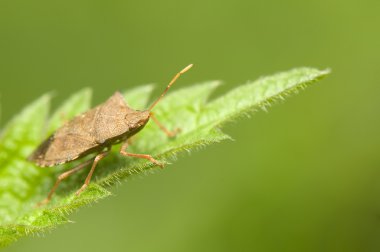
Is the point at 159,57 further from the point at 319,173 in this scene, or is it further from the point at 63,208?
the point at 63,208

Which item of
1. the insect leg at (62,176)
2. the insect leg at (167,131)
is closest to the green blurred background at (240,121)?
the insect leg at (167,131)

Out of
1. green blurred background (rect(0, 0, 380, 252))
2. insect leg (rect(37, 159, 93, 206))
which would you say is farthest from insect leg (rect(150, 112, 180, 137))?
green blurred background (rect(0, 0, 380, 252))

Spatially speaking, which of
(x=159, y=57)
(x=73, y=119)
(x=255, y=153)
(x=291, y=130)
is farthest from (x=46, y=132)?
(x=159, y=57)

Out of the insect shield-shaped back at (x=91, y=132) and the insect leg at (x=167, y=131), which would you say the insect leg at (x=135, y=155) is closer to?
the insect shield-shaped back at (x=91, y=132)

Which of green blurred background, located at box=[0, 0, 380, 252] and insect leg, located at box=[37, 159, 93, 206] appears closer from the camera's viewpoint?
insect leg, located at box=[37, 159, 93, 206]

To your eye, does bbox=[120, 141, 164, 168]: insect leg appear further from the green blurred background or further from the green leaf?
the green blurred background

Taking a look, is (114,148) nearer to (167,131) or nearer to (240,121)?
(167,131)

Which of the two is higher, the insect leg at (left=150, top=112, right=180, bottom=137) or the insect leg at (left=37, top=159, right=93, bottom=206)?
the insect leg at (left=150, top=112, right=180, bottom=137)
